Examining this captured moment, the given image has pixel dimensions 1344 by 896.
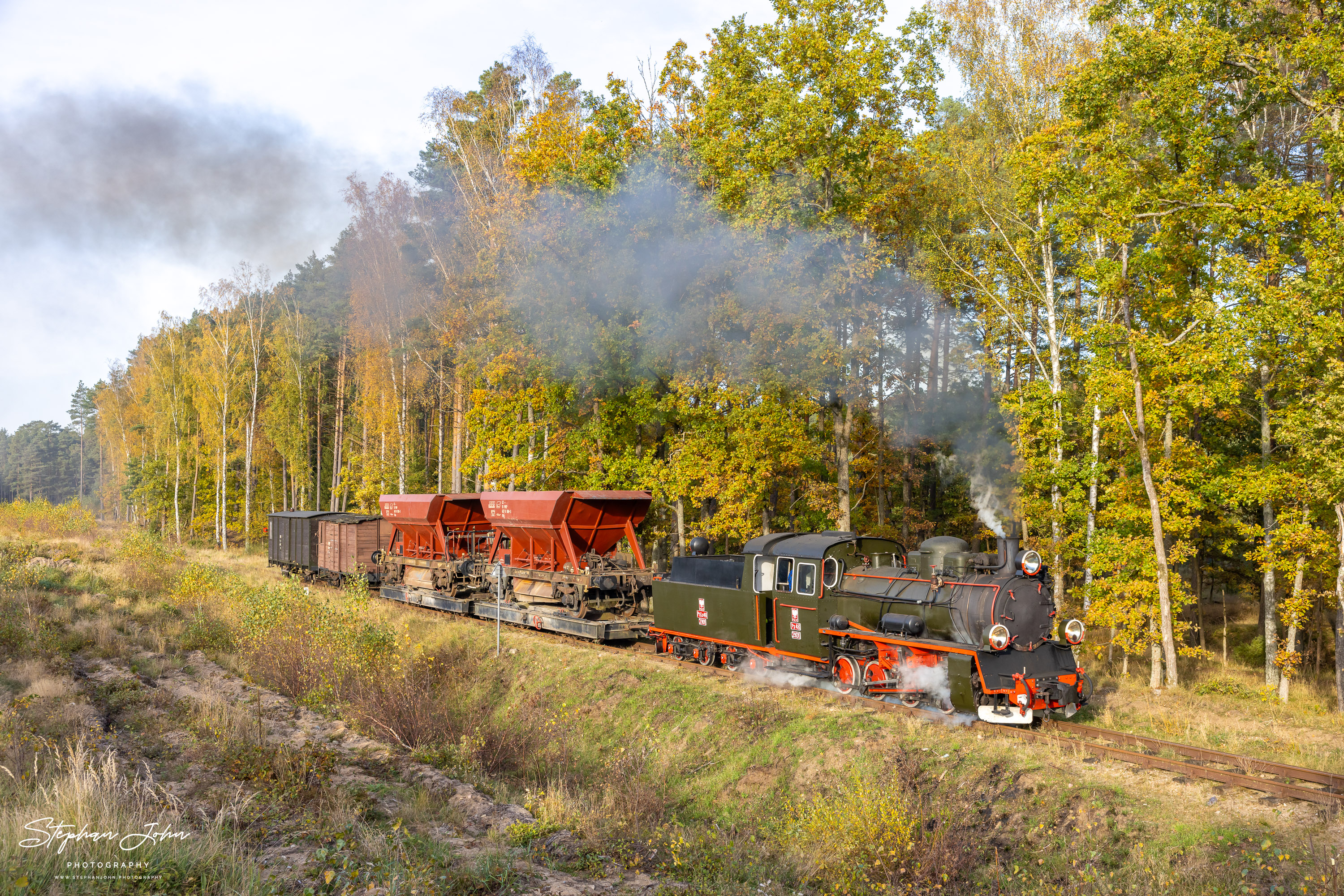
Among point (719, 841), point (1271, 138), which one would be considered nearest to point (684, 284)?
point (1271, 138)

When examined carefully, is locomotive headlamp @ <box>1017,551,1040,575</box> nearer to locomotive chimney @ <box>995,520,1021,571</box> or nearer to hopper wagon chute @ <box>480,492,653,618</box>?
locomotive chimney @ <box>995,520,1021,571</box>

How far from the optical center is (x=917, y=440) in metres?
27.9

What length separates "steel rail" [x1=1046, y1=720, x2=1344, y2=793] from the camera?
8164mm

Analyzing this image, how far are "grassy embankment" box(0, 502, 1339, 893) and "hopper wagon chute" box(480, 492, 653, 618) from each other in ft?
5.69

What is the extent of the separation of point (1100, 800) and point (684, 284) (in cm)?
1790

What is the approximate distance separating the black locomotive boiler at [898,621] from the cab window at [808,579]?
A: 19 millimetres

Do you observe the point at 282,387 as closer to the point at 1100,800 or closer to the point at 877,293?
the point at 877,293

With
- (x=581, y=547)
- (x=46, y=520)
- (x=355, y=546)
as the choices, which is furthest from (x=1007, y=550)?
(x=46, y=520)

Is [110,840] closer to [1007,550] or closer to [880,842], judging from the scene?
[880,842]

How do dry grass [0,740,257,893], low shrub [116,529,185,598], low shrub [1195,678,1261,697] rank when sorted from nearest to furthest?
dry grass [0,740,257,893] → low shrub [1195,678,1261,697] → low shrub [116,529,185,598]

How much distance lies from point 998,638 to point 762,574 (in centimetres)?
414

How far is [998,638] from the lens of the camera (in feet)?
32.0

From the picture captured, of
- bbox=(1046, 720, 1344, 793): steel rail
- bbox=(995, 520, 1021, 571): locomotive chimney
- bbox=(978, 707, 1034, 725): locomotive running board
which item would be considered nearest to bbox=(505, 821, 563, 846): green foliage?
bbox=(978, 707, 1034, 725): locomotive running board

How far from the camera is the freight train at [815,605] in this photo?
1010cm
